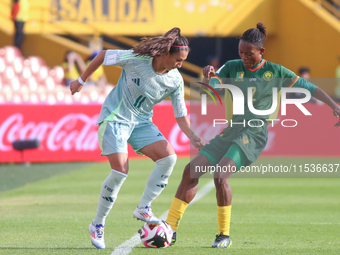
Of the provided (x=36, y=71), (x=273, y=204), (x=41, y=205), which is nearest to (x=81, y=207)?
(x=41, y=205)

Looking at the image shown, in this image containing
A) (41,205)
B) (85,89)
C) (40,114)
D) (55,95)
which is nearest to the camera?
(41,205)

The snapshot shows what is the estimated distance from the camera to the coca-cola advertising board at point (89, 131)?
14.7 m

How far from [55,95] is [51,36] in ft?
25.9

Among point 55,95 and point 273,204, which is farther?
point 55,95

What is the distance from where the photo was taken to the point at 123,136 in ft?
18.9

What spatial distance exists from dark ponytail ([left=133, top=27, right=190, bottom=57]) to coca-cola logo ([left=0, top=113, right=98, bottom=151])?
9.53 meters

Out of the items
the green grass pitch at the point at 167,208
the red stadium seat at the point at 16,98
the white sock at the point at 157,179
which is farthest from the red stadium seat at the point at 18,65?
the white sock at the point at 157,179

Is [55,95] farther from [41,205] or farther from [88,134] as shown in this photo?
[41,205]

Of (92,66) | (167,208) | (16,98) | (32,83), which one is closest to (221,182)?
(92,66)

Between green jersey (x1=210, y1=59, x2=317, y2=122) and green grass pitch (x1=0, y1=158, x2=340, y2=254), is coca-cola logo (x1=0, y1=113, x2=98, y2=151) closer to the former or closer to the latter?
green grass pitch (x1=0, y1=158, x2=340, y2=254)

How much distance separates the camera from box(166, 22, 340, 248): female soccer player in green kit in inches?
231

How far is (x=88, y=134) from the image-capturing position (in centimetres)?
1514

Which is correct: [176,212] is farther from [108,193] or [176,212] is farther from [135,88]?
[135,88]

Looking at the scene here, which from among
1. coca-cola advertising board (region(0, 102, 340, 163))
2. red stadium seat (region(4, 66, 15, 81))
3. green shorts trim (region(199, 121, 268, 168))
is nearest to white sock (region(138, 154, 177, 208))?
green shorts trim (region(199, 121, 268, 168))
